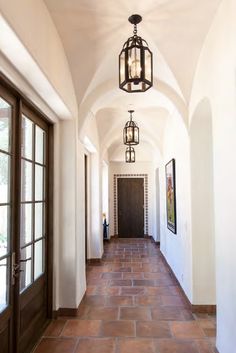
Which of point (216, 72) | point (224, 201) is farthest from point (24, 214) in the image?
point (216, 72)

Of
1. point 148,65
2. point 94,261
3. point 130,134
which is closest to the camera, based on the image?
point 148,65

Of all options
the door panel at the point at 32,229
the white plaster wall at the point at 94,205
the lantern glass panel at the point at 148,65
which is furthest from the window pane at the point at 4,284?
the white plaster wall at the point at 94,205

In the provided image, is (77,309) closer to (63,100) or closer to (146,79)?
(63,100)

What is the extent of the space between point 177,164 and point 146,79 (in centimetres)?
251

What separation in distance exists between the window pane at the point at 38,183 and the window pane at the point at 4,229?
75 centimetres

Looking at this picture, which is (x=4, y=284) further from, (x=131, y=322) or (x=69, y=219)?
(x=131, y=322)

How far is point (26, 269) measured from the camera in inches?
104

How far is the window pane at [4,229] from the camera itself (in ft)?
7.07

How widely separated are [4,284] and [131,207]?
25.2 ft

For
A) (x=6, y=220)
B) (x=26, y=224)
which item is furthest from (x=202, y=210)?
(x=6, y=220)

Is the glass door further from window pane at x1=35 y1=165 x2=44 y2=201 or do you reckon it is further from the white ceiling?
the white ceiling

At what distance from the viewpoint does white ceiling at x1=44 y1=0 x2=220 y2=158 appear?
247 centimetres

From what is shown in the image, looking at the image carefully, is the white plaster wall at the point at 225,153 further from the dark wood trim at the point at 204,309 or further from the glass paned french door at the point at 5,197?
the glass paned french door at the point at 5,197

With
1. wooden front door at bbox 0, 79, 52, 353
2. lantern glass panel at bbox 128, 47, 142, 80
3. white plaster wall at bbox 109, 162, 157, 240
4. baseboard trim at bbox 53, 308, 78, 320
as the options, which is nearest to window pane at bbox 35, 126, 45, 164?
wooden front door at bbox 0, 79, 52, 353
